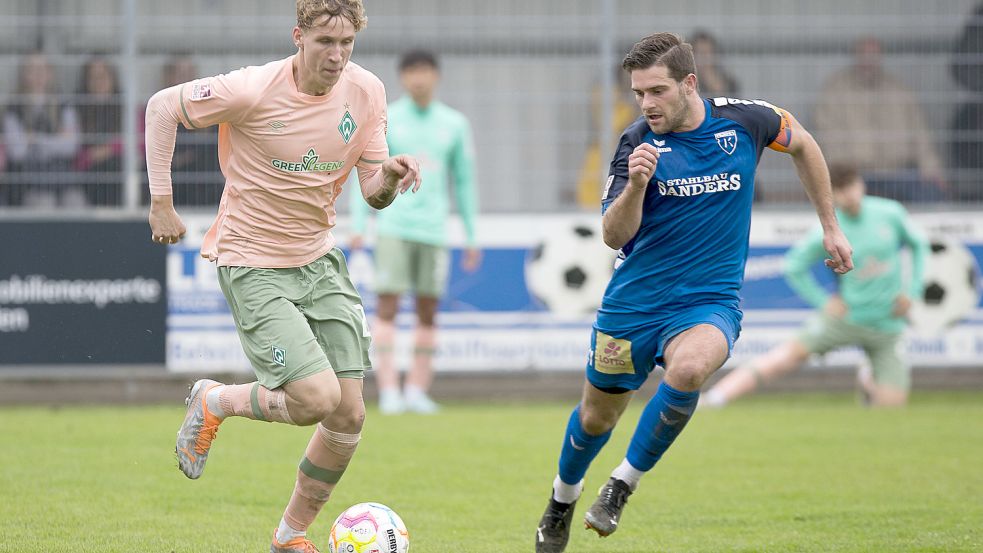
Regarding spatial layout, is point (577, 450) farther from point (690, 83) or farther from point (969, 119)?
point (969, 119)

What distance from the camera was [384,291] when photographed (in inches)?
445

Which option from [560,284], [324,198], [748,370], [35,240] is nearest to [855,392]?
[748,370]

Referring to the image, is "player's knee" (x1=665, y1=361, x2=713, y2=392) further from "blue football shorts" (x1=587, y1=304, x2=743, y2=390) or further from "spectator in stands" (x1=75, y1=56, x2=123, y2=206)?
"spectator in stands" (x1=75, y1=56, x2=123, y2=206)

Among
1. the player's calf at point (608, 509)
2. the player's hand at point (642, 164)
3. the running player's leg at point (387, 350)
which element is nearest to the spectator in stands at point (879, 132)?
the running player's leg at point (387, 350)

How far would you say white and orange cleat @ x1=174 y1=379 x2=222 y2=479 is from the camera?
5.44 metres

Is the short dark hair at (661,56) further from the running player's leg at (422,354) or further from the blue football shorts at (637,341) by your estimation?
the running player's leg at (422,354)

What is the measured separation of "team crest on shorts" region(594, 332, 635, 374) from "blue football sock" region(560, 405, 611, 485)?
30cm

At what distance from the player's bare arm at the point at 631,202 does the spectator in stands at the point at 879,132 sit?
756cm

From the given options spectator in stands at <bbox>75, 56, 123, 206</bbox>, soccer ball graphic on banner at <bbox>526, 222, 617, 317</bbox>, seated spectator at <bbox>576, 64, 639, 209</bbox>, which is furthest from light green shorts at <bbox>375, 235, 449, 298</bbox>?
spectator in stands at <bbox>75, 56, 123, 206</bbox>

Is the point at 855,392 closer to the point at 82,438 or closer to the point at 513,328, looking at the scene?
the point at 513,328

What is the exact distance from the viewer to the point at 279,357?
5.33 metres

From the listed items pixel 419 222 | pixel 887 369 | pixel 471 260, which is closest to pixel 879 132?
pixel 887 369

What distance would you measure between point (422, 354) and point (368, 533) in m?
6.22

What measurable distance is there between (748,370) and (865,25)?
3443 millimetres
